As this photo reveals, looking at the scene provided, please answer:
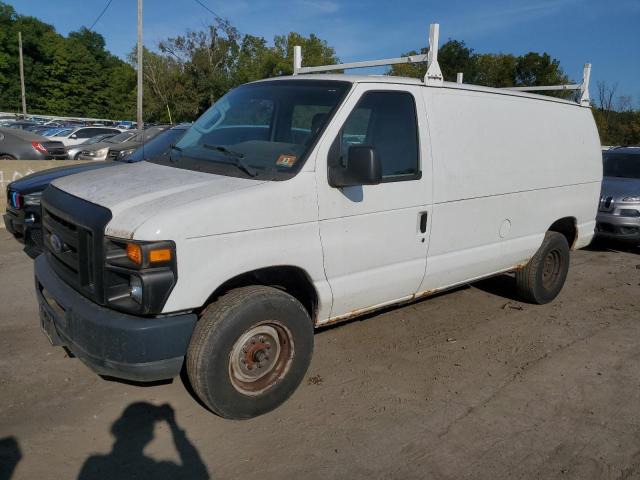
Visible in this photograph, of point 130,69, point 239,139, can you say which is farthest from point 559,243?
point 130,69

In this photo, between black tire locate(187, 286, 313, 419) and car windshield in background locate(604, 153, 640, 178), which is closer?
black tire locate(187, 286, 313, 419)

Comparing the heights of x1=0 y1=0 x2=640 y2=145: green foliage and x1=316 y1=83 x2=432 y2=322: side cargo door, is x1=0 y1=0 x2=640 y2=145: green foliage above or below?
above

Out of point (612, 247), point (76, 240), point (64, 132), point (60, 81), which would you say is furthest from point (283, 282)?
point (60, 81)

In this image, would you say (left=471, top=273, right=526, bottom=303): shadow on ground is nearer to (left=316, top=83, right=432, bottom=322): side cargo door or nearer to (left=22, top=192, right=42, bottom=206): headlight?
(left=316, top=83, right=432, bottom=322): side cargo door

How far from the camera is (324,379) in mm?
4012

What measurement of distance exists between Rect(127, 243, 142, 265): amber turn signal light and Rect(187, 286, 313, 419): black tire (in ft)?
1.80

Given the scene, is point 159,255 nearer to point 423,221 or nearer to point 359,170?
point 359,170

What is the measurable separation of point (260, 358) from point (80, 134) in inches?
982

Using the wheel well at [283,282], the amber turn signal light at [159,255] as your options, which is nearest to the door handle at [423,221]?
the wheel well at [283,282]

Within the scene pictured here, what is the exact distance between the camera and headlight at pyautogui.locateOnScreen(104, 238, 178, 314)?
2.79 metres

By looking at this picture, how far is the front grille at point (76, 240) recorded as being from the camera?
2930mm

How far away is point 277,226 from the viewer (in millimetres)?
3246

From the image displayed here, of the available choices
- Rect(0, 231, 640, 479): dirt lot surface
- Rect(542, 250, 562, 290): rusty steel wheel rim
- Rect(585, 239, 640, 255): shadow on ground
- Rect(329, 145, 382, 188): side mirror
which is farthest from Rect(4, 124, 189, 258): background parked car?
Rect(585, 239, 640, 255): shadow on ground

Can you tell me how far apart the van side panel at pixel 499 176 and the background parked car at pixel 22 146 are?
1080cm
